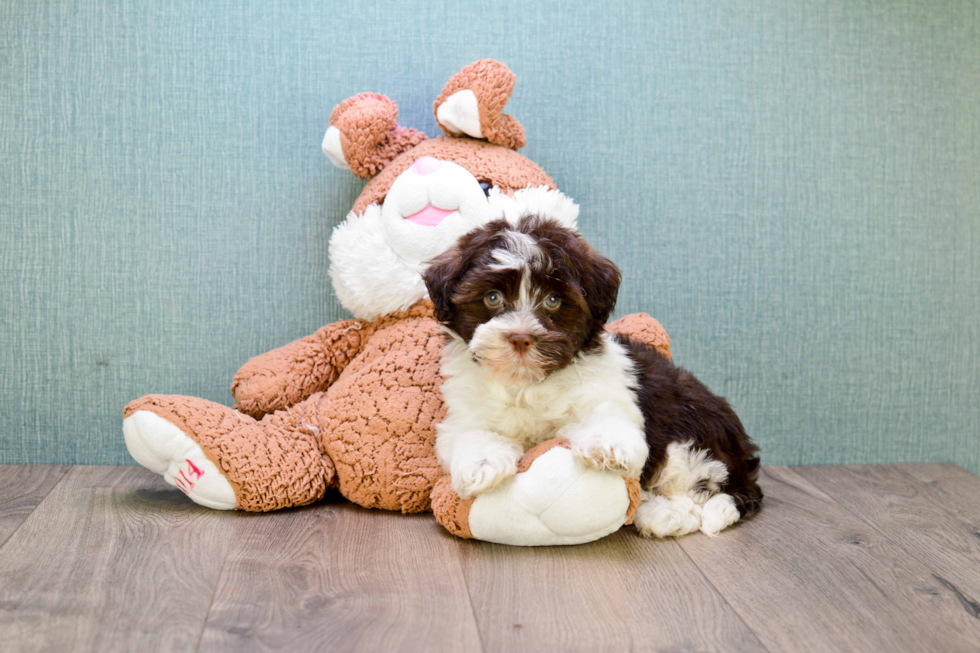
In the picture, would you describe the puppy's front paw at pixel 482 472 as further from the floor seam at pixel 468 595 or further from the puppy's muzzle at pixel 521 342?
A: the puppy's muzzle at pixel 521 342

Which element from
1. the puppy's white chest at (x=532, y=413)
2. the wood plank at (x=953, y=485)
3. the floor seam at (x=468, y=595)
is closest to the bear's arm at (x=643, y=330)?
the puppy's white chest at (x=532, y=413)

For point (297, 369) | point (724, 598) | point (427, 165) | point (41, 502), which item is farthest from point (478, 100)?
point (41, 502)

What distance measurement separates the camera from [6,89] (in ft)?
7.53

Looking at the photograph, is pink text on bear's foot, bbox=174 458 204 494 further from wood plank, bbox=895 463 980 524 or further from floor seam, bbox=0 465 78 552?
wood plank, bbox=895 463 980 524

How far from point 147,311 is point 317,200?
581mm

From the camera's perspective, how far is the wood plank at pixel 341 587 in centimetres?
134

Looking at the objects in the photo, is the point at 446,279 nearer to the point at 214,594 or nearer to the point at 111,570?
the point at 214,594

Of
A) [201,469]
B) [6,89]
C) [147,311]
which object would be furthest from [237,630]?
[6,89]

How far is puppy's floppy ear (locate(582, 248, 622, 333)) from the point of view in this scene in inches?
66.1

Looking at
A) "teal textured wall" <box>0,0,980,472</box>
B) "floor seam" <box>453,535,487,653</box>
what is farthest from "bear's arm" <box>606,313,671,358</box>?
"floor seam" <box>453,535,487,653</box>

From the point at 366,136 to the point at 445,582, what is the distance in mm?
1139

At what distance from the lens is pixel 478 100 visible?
6.76 feet

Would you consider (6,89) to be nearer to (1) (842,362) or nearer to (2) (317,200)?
(2) (317,200)

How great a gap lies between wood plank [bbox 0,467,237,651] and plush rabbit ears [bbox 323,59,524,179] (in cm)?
96
